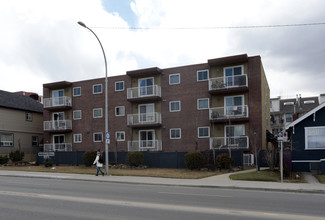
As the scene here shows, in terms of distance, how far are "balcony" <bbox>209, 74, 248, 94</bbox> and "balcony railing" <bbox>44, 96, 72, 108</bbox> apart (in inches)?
727

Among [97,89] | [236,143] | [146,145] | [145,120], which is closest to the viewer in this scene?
[236,143]

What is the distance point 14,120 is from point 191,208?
36.6 meters

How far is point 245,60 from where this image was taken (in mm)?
28438

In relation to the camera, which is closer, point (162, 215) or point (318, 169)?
point (162, 215)

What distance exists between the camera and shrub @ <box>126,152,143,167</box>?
25.5m

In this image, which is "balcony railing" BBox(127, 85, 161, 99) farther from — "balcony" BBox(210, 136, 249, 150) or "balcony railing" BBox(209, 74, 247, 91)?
"balcony" BBox(210, 136, 249, 150)

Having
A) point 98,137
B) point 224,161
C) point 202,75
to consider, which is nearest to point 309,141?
point 224,161

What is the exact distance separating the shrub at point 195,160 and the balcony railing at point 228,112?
23.0 feet

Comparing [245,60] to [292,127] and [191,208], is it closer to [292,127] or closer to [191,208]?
[292,127]

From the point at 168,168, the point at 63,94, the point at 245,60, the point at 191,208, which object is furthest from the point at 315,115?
the point at 63,94

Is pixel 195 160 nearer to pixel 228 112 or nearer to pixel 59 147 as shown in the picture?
pixel 228 112

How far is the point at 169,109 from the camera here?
1262 inches

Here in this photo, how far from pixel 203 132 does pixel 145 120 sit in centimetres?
646

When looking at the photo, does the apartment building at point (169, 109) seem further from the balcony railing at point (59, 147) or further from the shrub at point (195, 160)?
the shrub at point (195, 160)
